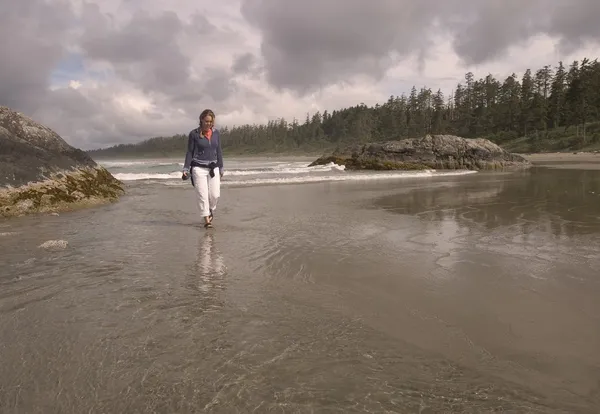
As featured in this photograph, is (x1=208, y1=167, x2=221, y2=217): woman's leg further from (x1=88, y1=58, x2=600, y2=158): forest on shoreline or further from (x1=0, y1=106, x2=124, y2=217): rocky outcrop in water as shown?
(x1=88, y1=58, x2=600, y2=158): forest on shoreline

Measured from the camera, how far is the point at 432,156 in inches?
1251

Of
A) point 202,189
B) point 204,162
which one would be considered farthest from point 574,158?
point 202,189

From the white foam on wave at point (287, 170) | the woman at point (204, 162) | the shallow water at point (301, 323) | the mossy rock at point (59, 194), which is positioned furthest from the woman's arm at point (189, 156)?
the white foam on wave at point (287, 170)

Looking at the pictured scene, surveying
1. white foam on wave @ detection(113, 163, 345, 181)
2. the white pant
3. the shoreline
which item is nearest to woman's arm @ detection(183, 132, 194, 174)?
the white pant

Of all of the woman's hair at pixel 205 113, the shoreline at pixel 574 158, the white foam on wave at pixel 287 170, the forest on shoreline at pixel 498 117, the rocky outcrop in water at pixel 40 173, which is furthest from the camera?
the forest on shoreline at pixel 498 117

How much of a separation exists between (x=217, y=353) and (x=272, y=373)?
0.41 metres

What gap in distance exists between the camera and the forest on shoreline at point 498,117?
66.0 metres

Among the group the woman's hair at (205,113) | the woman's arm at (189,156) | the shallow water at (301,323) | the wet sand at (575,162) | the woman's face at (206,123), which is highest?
the woman's hair at (205,113)

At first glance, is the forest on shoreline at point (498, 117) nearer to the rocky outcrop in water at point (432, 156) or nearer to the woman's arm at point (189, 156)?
→ the rocky outcrop in water at point (432, 156)

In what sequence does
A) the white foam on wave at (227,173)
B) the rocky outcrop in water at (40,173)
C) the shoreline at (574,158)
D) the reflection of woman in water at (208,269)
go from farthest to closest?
the shoreline at (574,158), the white foam on wave at (227,173), the rocky outcrop in water at (40,173), the reflection of woman in water at (208,269)

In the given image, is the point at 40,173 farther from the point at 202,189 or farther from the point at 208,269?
the point at 208,269

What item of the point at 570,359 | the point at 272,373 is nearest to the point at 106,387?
the point at 272,373

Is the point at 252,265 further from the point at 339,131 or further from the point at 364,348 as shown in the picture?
the point at 339,131

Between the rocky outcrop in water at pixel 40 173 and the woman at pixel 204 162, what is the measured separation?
3.61 m
